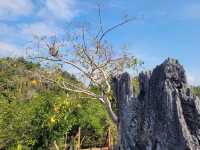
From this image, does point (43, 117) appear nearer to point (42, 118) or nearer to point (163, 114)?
point (42, 118)

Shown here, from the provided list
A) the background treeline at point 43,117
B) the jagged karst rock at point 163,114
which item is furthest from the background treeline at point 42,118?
the jagged karst rock at point 163,114

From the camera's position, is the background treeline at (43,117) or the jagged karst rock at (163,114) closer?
the jagged karst rock at (163,114)

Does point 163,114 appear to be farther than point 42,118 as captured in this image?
No

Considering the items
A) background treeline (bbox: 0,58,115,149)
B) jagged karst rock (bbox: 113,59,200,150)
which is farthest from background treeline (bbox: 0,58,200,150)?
jagged karst rock (bbox: 113,59,200,150)

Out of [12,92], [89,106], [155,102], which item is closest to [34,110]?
[89,106]

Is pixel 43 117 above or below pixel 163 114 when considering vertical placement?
above

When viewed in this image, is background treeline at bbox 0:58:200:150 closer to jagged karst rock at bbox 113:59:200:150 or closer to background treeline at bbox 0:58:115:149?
background treeline at bbox 0:58:115:149

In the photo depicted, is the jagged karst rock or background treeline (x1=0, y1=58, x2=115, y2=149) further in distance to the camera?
background treeline (x1=0, y1=58, x2=115, y2=149)

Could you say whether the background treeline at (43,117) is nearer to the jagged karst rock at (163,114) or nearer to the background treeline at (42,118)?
the background treeline at (42,118)

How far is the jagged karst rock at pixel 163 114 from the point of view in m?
2.97

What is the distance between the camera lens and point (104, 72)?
38.4 feet

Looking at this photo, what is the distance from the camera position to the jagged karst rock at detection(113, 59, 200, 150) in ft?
9.74

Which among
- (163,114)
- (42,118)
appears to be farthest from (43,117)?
(163,114)

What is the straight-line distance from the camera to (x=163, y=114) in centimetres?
307
